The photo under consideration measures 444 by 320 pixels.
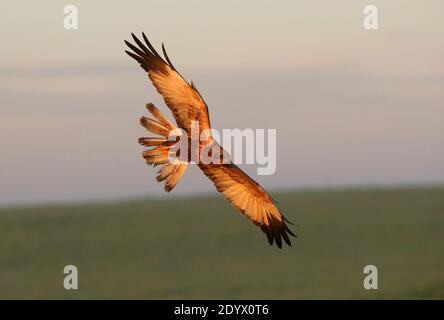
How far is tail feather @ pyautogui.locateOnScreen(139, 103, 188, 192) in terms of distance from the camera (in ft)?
38.2

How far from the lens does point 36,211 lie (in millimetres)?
43094

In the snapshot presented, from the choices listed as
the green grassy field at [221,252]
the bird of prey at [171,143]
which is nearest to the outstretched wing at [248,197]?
the bird of prey at [171,143]

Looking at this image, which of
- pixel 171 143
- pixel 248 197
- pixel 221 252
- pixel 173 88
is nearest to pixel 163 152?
pixel 171 143

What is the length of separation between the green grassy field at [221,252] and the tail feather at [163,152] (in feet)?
53.0

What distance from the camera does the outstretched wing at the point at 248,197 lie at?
12.1m

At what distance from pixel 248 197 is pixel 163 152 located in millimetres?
1412

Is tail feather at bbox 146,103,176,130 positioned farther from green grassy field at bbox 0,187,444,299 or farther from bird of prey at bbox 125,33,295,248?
green grassy field at bbox 0,187,444,299

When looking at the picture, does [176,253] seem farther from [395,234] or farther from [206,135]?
[206,135]

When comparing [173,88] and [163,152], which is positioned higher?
[173,88]

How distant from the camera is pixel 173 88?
11992 mm

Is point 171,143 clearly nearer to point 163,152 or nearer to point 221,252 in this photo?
point 163,152

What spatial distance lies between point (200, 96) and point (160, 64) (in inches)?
31.3

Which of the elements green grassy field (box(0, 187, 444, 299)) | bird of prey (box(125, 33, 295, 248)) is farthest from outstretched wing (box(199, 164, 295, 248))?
green grassy field (box(0, 187, 444, 299))

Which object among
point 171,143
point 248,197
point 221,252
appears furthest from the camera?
point 221,252
